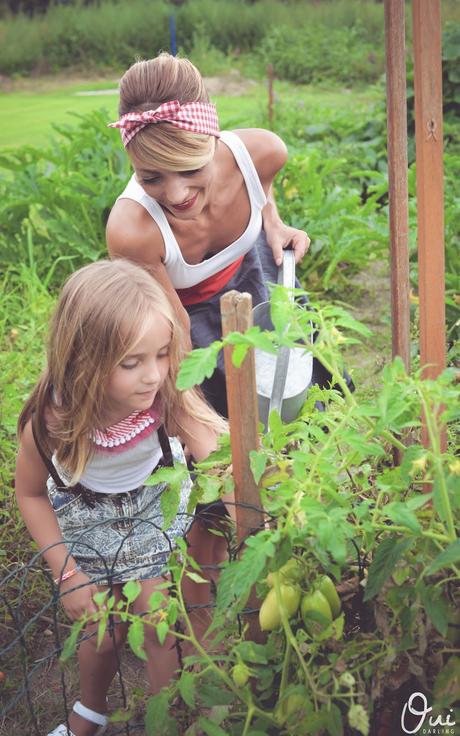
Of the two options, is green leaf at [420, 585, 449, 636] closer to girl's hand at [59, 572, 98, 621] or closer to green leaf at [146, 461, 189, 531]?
green leaf at [146, 461, 189, 531]

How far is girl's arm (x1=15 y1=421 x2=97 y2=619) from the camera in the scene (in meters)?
1.88

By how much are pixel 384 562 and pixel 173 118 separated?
1205 millimetres

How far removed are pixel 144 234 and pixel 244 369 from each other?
3.17 feet

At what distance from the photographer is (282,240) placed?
2629 mm

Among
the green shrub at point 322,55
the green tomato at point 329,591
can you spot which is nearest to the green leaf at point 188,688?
the green tomato at point 329,591

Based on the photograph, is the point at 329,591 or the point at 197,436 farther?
the point at 197,436

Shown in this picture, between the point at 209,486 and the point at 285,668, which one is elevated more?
the point at 209,486

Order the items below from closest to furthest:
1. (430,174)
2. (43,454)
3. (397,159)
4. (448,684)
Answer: (448,684) < (430,174) < (397,159) < (43,454)

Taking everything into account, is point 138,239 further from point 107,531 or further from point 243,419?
point 243,419

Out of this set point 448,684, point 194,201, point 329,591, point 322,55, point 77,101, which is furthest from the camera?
point 322,55

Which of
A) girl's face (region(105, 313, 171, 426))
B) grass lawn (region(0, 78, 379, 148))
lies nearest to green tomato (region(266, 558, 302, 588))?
girl's face (region(105, 313, 171, 426))

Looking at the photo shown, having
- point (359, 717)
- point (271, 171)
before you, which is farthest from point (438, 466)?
point (271, 171)

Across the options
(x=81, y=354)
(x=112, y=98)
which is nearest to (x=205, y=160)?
(x=81, y=354)

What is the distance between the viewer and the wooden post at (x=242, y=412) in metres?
1.32
